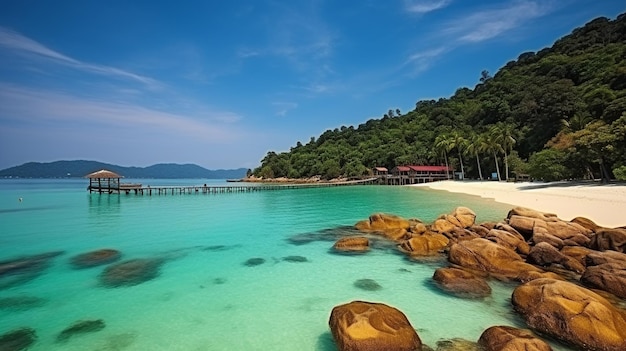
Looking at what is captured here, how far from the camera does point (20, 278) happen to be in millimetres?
10664

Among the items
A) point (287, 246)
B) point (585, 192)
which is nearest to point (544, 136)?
point (585, 192)

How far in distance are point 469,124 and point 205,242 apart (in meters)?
83.5

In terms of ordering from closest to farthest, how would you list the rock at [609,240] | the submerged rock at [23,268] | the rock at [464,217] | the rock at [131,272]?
the rock at [609,240], the rock at [131,272], the submerged rock at [23,268], the rock at [464,217]

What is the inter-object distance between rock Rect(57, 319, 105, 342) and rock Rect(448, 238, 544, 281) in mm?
10180

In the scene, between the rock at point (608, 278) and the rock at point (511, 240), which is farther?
the rock at point (511, 240)

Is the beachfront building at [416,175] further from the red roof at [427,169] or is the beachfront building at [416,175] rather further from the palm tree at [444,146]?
the palm tree at [444,146]

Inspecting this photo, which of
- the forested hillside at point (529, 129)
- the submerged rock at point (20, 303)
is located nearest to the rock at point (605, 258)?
the submerged rock at point (20, 303)

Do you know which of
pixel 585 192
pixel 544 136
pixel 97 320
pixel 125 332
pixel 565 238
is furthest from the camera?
pixel 544 136

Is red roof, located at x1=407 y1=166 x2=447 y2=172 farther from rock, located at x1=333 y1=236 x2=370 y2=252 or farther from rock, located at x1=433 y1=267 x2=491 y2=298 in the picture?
rock, located at x1=433 y1=267 x2=491 y2=298

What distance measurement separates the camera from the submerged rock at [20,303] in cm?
832

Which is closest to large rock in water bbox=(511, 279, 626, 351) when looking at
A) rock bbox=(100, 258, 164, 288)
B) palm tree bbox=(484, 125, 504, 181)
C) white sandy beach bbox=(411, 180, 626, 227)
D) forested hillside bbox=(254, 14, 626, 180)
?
rock bbox=(100, 258, 164, 288)

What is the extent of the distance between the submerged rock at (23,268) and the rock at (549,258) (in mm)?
16566

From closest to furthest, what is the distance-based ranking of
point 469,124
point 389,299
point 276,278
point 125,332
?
point 125,332
point 389,299
point 276,278
point 469,124

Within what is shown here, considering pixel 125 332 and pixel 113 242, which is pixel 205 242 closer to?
pixel 113 242
